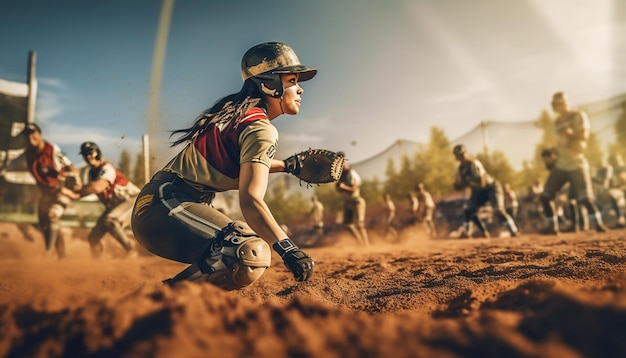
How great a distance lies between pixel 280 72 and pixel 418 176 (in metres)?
29.8

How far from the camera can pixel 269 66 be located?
9.87 ft

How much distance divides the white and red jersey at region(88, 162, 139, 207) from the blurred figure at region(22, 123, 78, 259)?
0.89 metres

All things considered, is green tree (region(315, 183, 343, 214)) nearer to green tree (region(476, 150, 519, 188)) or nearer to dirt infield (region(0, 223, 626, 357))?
green tree (region(476, 150, 519, 188))

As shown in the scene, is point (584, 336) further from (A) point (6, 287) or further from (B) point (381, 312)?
(A) point (6, 287)

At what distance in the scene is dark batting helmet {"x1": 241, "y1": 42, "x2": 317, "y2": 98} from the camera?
3.02 metres

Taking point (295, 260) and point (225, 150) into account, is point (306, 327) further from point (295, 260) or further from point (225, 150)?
point (225, 150)

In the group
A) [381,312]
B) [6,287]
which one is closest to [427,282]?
[381,312]

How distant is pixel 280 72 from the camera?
3000 millimetres

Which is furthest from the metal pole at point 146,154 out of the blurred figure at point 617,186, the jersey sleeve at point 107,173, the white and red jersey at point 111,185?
the blurred figure at point 617,186

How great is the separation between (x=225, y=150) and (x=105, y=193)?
275 inches

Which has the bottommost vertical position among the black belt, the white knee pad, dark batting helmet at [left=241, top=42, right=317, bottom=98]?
the white knee pad

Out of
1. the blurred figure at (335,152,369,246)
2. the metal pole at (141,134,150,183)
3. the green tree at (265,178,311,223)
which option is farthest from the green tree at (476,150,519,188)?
the metal pole at (141,134,150,183)

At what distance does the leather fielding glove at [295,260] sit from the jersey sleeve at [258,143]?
1.43 ft

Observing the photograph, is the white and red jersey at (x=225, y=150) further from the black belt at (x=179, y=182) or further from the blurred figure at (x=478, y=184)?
the blurred figure at (x=478, y=184)
